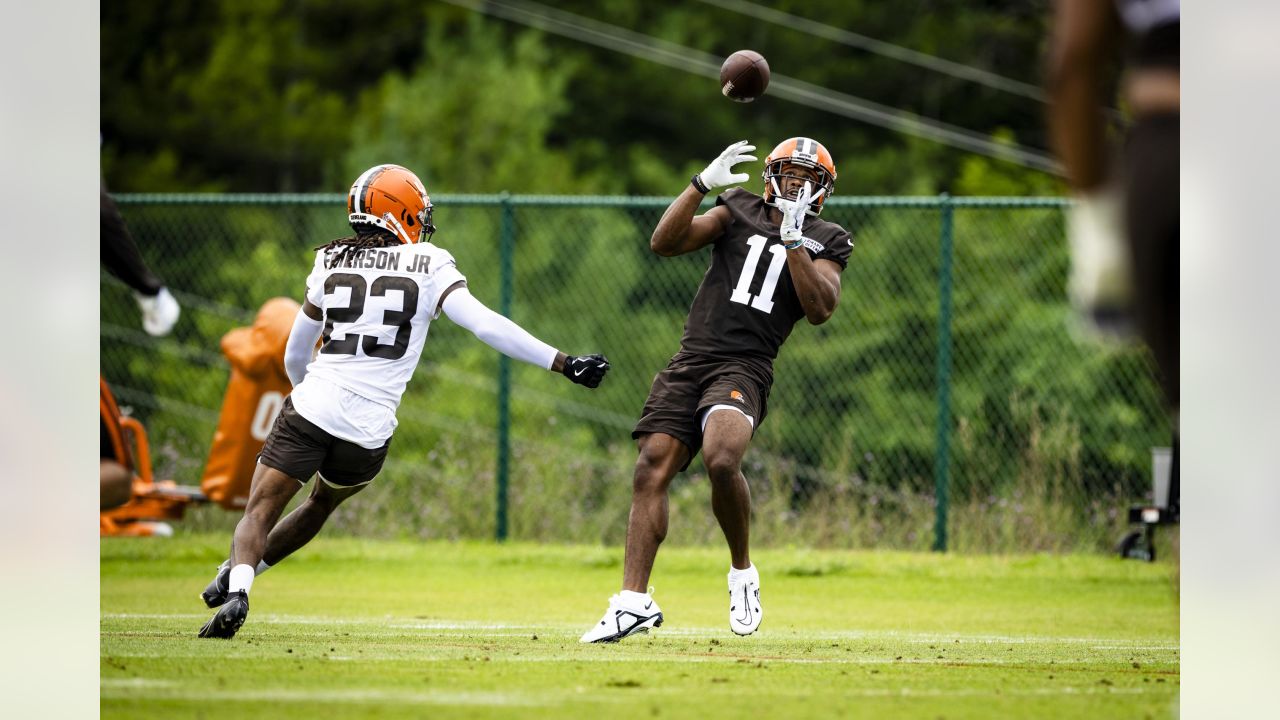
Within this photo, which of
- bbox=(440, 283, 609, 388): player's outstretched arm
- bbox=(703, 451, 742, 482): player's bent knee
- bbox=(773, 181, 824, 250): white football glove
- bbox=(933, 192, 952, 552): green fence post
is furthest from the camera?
bbox=(933, 192, 952, 552): green fence post

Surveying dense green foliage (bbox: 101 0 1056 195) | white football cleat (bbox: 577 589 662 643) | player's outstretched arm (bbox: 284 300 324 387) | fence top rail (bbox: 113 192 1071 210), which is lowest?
white football cleat (bbox: 577 589 662 643)

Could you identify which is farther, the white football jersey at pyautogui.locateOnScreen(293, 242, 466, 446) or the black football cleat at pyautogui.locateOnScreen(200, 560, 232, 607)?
the white football jersey at pyautogui.locateOnScreen(293, 242, 466, 446)

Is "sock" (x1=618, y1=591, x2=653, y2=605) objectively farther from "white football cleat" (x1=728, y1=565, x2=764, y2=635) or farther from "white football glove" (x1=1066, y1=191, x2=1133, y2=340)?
"white football glove" (x1=1066, y1=191, x2=1133, y2=340)

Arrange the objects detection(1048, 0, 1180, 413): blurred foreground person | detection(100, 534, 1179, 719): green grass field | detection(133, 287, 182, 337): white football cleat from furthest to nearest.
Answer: detection(133, 287, 182, 337): white football cleat, detection(100, 534, 1179, 719): green grass field, detection(1048, 0, 1180, 413): blurred foreground person

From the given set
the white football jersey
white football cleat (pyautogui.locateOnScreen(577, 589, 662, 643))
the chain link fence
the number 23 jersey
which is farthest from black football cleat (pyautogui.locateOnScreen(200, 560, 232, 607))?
the chain link fence

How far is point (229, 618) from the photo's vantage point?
6.02 meters

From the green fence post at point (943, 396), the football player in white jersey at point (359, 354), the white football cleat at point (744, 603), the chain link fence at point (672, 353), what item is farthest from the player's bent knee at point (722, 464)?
the green fence post at point (943, 396)

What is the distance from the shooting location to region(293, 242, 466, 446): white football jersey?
21.1 feet

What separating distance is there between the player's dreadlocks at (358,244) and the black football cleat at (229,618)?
4.63 ft

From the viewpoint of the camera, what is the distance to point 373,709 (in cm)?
436

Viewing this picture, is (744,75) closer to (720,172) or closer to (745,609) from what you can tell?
(720,172)

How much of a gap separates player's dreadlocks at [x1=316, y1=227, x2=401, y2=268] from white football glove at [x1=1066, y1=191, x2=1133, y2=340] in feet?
12.0

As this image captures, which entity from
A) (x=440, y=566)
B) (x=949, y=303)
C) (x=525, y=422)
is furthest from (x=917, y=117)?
(x=440, y=566)

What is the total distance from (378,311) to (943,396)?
5.72 m
